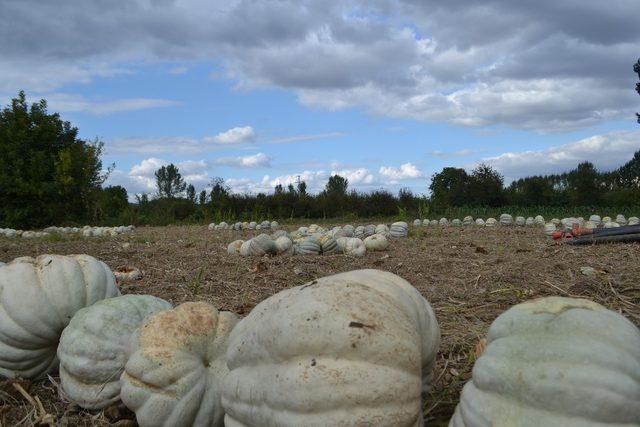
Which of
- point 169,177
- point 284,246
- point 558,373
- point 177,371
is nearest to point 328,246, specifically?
point 284,246

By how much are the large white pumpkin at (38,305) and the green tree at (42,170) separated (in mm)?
18539

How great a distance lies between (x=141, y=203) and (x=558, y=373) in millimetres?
24222

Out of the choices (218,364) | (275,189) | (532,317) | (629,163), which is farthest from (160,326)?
(629,163)

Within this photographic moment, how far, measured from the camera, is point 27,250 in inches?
342

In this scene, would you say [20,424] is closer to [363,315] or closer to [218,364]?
[218,364]

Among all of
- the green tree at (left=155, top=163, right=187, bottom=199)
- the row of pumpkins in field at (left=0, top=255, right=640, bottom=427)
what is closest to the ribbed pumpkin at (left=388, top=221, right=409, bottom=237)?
the row of pumpkins in field at (left=0, top=255, right=640, bottom=427)

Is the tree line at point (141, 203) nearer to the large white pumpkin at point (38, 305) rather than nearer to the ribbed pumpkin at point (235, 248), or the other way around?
the ribbed pumpkin at point (235, 248)

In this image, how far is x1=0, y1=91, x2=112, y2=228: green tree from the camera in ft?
65.5

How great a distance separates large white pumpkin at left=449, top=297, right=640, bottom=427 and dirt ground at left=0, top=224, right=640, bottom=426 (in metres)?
0.48

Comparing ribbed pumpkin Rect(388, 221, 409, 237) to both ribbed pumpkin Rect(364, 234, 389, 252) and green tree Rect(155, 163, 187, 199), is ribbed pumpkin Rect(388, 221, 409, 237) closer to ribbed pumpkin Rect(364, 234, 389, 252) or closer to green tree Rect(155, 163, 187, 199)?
ribbed pumpkin Rect(364, 234, 389, 252)

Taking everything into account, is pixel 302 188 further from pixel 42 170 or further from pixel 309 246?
pixel 309 246

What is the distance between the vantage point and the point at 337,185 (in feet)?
83.7

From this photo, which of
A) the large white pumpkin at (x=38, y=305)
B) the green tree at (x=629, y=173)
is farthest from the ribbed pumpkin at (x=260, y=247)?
the green tree at (x=629, y=173)

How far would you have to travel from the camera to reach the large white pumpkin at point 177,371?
212 centimetres
